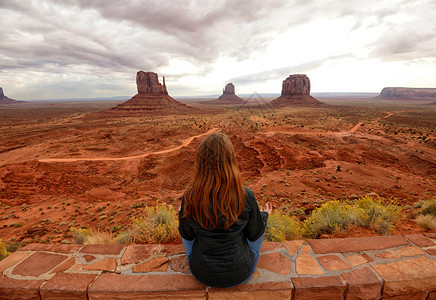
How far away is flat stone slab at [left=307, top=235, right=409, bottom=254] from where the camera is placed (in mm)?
2682

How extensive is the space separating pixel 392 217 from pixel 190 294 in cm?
429

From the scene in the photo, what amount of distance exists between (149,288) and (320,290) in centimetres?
183

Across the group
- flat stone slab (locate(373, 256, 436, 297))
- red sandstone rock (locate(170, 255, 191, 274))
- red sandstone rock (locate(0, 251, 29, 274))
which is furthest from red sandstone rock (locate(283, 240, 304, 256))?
red sandstone rock (locate(0, 251, 29, 274))

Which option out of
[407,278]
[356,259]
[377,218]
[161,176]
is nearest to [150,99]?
[161,176]

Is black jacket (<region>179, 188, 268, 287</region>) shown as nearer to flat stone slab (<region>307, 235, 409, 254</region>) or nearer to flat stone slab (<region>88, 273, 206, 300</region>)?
flat stone slab (<region>88, 273, 206, 300</region>)

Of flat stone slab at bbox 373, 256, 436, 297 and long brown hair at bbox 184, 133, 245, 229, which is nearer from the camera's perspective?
long brown hair at bbox 184, 133, 245, 229

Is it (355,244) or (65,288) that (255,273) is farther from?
(65,288)

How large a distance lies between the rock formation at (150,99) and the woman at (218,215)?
212 ft

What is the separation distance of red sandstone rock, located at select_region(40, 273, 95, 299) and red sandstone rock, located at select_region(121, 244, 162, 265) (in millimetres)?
454

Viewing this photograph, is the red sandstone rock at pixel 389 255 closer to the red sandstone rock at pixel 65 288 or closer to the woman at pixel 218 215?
the woman at pixel 218 215

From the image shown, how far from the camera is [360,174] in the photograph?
10.7 metres

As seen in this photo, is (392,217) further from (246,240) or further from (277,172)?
(277,172)

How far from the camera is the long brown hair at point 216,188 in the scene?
68.4 inches

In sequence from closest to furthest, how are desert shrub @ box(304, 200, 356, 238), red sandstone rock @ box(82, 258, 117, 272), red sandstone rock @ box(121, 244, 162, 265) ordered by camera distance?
red sandstone rock @ box(82, 258, 117, 272)
red sandstone rock @ box(121, 244, 162, 265)
desert shrub @ box(304, 200, 356, 238)
